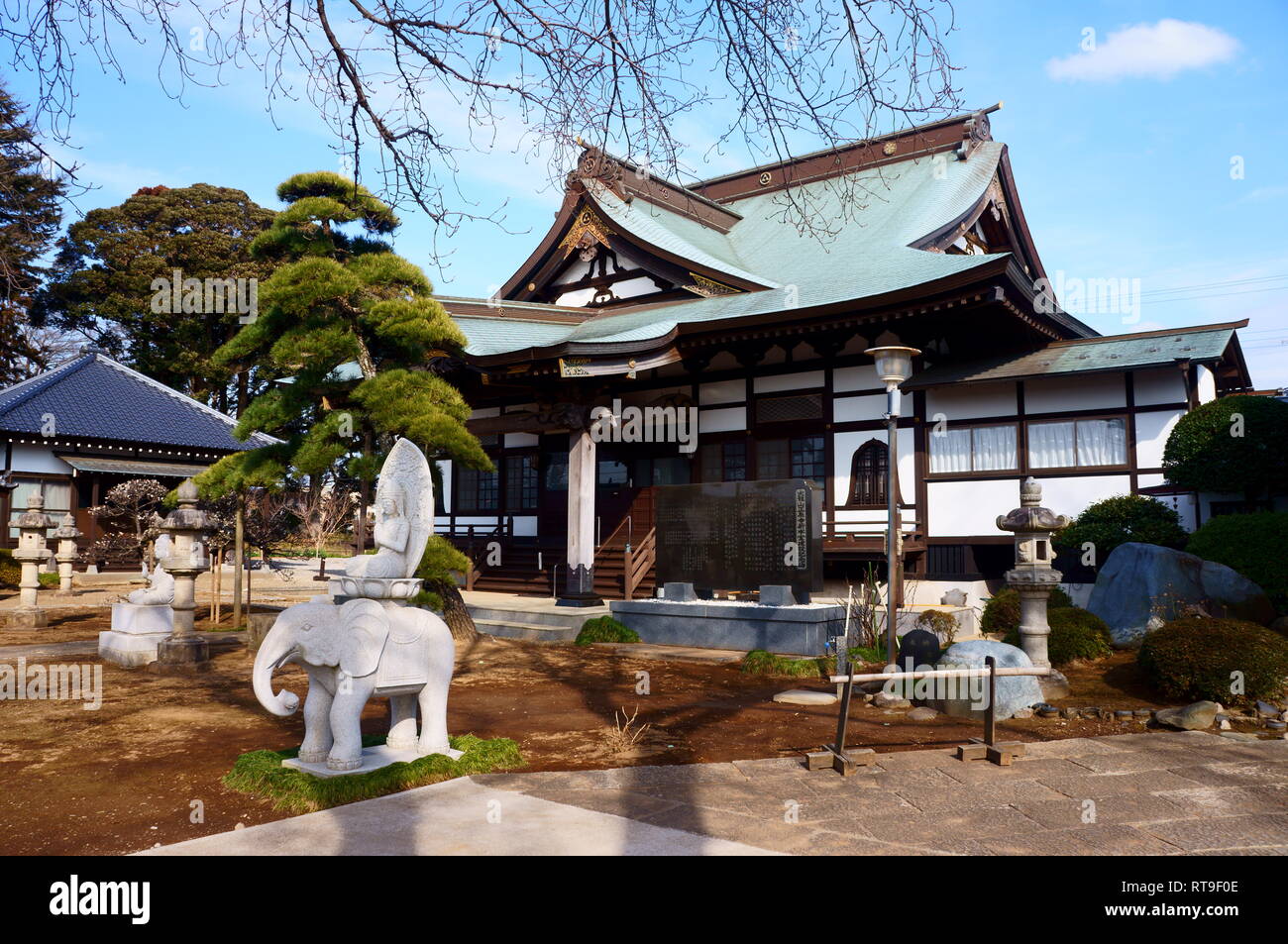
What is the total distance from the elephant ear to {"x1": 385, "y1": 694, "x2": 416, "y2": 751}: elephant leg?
517 millimetres

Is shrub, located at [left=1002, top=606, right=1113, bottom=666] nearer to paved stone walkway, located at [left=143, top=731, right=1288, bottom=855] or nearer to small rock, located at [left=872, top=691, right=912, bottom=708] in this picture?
small rock, located at [left=872, top=691, right=912, bottom=708]

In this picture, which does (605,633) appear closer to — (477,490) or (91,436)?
(477,490)

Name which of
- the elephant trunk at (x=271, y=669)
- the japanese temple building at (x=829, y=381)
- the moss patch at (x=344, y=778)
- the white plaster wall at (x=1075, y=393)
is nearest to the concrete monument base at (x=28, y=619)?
the japanese temple building at (x=829, y=381)

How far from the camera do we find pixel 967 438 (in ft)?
50.9

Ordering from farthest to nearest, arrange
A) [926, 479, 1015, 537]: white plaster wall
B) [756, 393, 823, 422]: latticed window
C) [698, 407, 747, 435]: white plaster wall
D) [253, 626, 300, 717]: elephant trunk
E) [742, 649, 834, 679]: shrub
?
[698, 407, 747, 435]: white plaster wall
[756, 393, 823, 422]: latticed window
[926, 479, 1015, 537]: white plaster wall
[742, 649, 834, 679]: shrub
[253, 626, 300, 717]: elephant trunk

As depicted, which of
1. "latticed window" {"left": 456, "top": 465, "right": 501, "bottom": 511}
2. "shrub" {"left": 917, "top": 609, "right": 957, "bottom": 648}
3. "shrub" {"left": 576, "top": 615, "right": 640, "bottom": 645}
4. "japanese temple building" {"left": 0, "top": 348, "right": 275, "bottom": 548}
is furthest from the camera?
"japanese temple building" {"left": 0, "top": 348, "right": 275, "bottom": 548}

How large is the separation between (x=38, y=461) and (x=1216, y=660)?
30403 millimetres

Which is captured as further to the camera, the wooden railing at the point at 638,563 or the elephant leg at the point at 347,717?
the wooden railing at the point at 638,563

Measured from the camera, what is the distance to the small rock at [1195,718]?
721cm

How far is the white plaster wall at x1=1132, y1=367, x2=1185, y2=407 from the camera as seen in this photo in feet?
45.3

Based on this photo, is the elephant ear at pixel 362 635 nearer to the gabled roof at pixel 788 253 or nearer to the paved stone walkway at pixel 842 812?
the paved stone walkway at pixel 842 812

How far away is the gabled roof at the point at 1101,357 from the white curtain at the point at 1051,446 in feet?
3.74

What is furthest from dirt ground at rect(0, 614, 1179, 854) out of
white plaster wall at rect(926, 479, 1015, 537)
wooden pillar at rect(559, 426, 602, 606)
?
white plaster wall at rect(926, 479, 1015, 537)

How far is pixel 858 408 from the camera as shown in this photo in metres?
16.0
